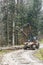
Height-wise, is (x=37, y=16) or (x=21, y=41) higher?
(x=37, y=16)

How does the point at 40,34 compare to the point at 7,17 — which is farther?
the point at 40,34

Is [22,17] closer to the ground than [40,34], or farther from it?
farther from it

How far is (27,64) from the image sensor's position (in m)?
17.0

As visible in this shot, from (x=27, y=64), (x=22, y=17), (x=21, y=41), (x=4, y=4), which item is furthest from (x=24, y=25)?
(x=27, y=64)

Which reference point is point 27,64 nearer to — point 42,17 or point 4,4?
point 4,4

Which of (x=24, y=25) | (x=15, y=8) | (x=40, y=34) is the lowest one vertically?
(x=40, y=34)

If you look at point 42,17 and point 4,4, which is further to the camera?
point 42,17

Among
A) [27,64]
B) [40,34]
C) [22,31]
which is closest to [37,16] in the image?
[40,34]

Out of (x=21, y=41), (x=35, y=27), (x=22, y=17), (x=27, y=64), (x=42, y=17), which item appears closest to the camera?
(x=27, y=64)

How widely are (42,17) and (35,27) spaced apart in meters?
9.80

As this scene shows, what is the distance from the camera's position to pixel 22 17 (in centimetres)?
5150

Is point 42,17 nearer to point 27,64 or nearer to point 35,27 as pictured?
point 35,27

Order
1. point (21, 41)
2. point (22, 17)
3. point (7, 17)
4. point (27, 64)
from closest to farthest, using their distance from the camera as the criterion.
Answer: point (27, 64) → point (7, 17) → point (21, 41) → point (22, 17)

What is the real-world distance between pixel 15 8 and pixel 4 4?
90.4 inches
